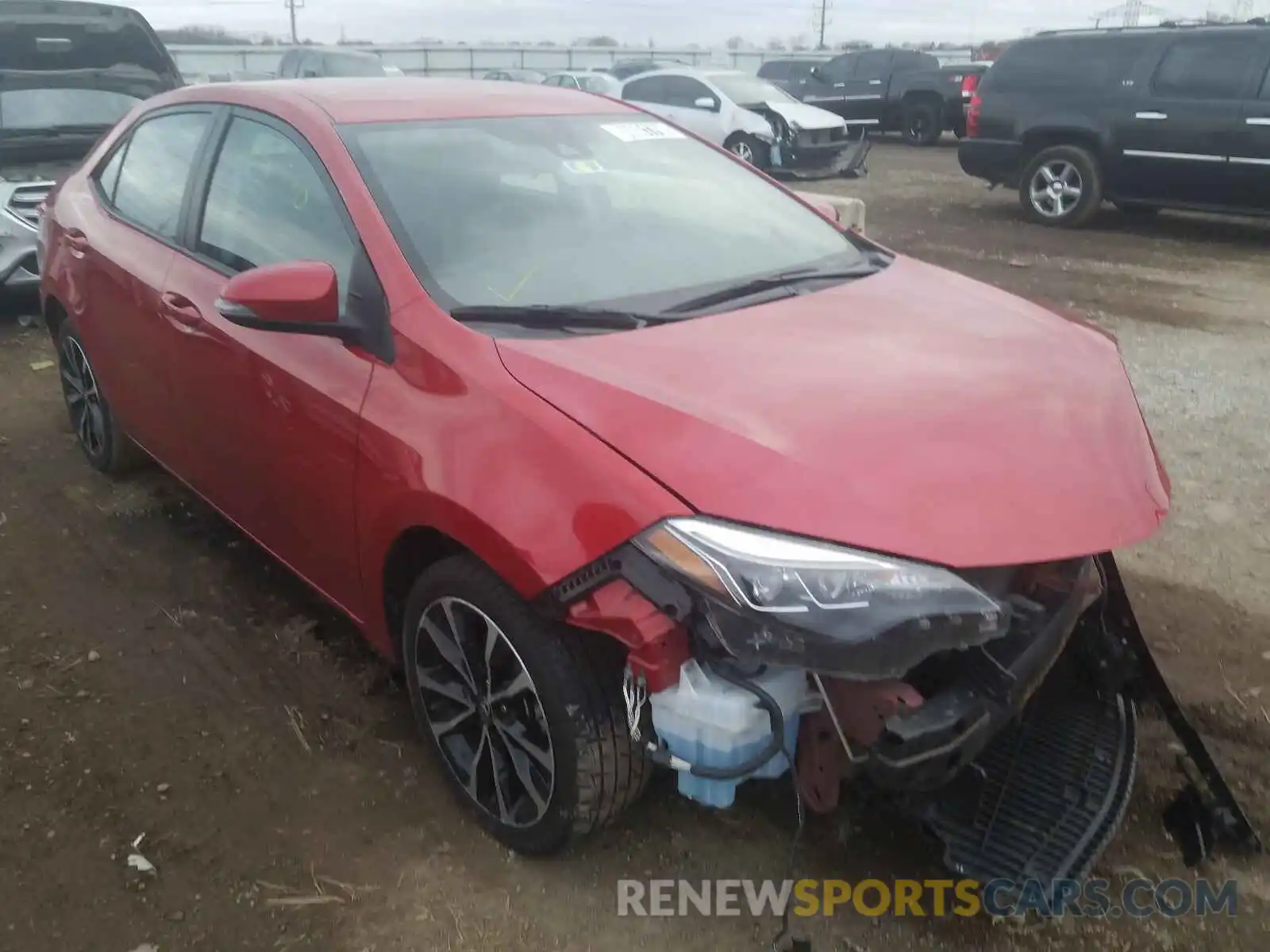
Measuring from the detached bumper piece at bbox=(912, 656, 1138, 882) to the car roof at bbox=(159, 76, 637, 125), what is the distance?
2.29 meters

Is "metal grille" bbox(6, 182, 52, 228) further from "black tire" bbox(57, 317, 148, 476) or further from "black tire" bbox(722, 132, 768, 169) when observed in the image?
"black tire" bbox(722, 132, 768, 169)

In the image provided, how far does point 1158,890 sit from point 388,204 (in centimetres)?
249

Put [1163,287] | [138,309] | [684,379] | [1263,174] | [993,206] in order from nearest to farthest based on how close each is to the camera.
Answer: [684,379]
[138,309]
[1163,287]
[1263,174]
[993,206]

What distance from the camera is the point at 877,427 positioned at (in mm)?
2119

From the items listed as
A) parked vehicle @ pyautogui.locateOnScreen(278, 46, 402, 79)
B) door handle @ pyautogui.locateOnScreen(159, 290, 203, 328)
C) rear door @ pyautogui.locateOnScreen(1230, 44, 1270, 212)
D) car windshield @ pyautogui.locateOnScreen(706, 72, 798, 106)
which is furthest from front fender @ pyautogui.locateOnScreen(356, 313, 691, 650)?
parked vehicle @ pyautogui.locateOnScreen(278, 46, 402, 79)

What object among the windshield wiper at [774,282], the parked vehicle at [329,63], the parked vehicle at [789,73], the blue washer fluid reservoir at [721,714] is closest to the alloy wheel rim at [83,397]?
the windshield wiper at [774,282]

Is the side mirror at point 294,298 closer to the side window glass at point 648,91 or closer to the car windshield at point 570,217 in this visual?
the car windshield at point 570,217

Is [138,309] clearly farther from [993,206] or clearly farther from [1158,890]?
[993,206]

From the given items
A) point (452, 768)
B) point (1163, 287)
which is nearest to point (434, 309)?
point (452, 768)

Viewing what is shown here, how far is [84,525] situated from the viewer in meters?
4.21

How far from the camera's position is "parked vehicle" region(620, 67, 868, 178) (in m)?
13.8

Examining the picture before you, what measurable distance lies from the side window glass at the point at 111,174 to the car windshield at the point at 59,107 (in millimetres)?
3714

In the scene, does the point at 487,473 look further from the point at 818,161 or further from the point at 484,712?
the point at 818,161

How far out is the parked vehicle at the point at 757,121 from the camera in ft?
45.2
